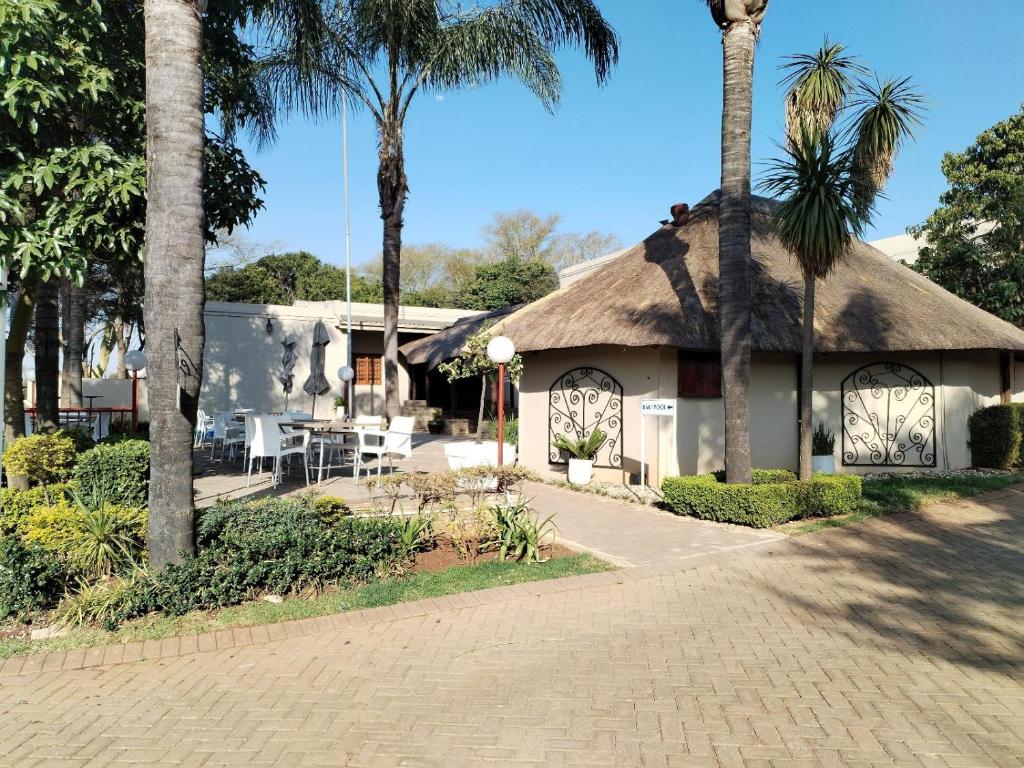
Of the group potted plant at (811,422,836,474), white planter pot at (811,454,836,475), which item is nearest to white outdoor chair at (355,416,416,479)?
potted plant at (811,422,836,474)

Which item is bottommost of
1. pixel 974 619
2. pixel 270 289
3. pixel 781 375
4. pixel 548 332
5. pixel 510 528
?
pixel 974 619

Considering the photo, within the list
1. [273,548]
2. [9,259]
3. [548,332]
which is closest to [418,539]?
[273,548]

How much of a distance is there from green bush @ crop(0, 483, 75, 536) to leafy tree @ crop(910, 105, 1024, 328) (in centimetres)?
2174

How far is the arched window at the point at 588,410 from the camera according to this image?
41.4 ft

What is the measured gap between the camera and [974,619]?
5680 millimetres

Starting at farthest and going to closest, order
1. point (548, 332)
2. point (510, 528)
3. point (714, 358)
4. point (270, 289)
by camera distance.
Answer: point (270, 289) → point (548, 332) → point (714, 358) → point (510, 528)

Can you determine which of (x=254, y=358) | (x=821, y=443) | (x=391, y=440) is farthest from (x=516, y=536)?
(x=254, y=358)

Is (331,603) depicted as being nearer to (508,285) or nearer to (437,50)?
(437,50)

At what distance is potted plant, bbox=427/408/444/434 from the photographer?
2300 cm

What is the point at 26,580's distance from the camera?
17.2 ft

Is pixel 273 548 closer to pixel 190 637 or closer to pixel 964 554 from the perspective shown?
pixel 190 637

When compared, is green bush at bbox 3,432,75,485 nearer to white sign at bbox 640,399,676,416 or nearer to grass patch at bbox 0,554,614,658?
grass patch at bbox 0,554,614,658

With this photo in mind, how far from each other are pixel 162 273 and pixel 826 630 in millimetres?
5985

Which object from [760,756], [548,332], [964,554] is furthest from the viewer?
[548,332]
